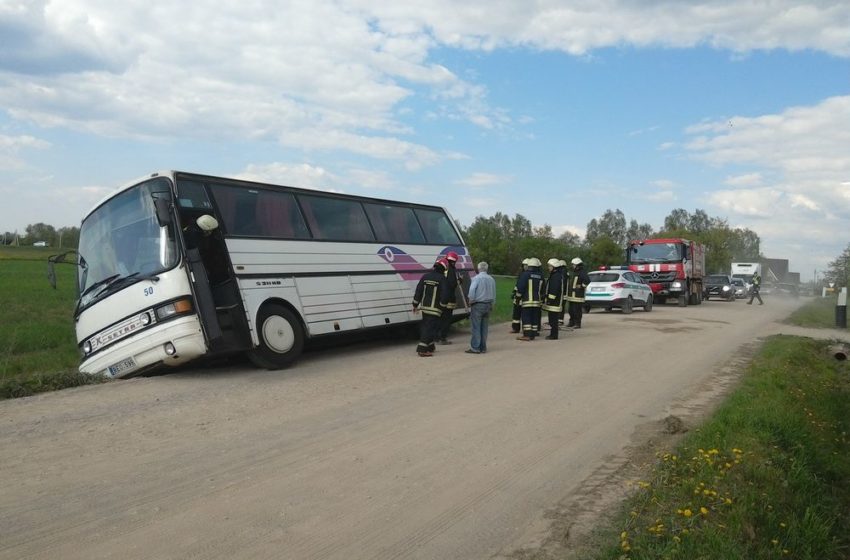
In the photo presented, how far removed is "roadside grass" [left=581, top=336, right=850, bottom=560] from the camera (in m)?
3.82

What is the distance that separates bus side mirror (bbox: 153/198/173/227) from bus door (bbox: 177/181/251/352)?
353mm

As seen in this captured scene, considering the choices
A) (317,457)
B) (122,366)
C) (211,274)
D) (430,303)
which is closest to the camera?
(317,457)

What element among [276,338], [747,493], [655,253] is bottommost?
[747,493]

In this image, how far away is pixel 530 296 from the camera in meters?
13.9

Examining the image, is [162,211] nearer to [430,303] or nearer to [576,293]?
[430,303]

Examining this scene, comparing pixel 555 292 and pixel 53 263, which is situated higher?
pixel 53 263

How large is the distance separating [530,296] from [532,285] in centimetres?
24

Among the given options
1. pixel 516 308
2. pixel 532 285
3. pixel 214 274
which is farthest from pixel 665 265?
pixel 214 274

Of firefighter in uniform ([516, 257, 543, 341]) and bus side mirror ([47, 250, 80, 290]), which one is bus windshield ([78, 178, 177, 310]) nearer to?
bus side mirror ([47, 250, 80, 290])

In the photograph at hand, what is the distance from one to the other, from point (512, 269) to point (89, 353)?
295 ft

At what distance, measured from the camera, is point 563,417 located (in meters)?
7.00

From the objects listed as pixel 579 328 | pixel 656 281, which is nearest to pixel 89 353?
pixel 579 328

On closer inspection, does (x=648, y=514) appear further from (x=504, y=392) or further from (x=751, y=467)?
(x=504, y=392)

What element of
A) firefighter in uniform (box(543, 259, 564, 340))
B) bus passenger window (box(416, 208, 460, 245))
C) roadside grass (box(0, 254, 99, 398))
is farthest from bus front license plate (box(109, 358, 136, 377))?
firefighter in uniform (box(543, 259, 564, 340))
